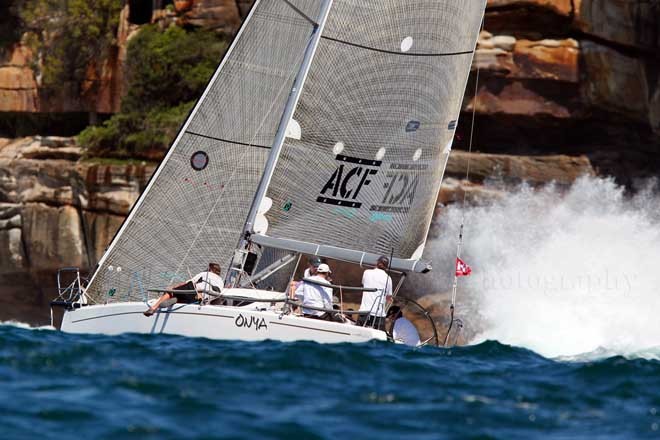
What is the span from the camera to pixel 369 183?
1714 centimetres

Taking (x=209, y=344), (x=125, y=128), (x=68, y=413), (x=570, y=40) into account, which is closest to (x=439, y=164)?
(x=209, y=344)

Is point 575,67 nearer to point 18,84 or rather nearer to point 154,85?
point 154,85

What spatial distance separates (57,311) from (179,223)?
15.5m

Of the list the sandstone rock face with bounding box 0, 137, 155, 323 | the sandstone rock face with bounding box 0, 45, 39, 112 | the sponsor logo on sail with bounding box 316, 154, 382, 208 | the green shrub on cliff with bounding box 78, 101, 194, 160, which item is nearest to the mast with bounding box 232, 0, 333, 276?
the sponsor logo on sail with bounding box 316, 154, 382, 208

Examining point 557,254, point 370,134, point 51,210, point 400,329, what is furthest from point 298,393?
point 51,210

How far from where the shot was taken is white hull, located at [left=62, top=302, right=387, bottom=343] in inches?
581

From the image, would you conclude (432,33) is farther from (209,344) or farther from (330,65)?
(209,344)

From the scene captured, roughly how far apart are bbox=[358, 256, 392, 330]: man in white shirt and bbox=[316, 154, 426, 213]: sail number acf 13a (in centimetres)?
109

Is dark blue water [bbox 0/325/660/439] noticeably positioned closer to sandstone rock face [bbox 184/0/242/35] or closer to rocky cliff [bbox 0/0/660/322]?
rocky cliff [bbox 0/0/660/322]

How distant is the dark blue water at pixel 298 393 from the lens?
30.5 feet

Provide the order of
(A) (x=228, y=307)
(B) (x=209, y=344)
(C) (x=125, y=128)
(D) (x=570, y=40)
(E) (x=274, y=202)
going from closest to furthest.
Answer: (B) (x=209, y=344), (A) (x=228, y=307), (E) (x=274, y=202), (D) (x=570, y=40), (C) (x=125, y=128)

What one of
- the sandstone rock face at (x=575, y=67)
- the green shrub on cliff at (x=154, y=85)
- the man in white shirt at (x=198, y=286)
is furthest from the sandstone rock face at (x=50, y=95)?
the man in white shirt at (x=198, y=286)

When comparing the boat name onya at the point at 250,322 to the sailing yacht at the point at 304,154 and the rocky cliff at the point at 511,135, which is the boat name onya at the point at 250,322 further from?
the rocky cliff at the point at 511,135

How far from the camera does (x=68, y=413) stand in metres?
9.38
